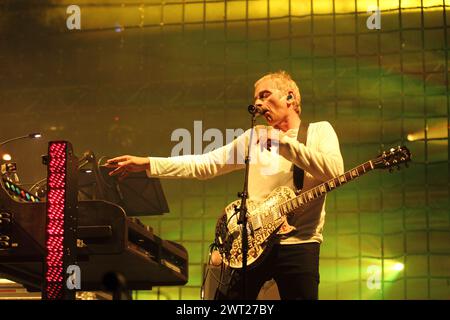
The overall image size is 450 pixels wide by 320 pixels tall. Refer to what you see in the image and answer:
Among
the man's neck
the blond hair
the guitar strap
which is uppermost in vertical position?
the blond hair

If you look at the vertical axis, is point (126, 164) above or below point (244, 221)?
above

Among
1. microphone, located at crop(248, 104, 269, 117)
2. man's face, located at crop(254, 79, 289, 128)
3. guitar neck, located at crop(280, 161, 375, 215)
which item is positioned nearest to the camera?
microphone, located at crop(248, 104, 269, 117)

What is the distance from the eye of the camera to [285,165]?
14.7ft

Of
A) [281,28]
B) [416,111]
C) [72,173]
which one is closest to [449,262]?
[416,111]

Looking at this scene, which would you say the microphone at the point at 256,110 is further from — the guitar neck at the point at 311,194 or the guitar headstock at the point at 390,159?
the guitar headstock at the point at 390,159

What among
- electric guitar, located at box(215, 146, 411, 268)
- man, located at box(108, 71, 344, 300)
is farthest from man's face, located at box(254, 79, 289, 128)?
electric guitar, located at box(215, 146, 411, 268)

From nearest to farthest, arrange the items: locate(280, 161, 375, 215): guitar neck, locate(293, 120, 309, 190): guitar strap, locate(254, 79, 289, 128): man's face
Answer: locate(280, 161, 375, 215): guitar neck, locate(293, 120, 309, 190): guitar strap, locate(254, 79, 289, 128): man's face

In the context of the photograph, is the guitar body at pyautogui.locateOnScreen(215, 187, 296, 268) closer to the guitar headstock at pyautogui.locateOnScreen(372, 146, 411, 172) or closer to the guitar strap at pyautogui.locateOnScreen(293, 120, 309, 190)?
the guitar strap at pyautogui.locateOnScreen(293, 120, 309, 190)

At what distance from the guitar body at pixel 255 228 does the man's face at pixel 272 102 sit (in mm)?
399

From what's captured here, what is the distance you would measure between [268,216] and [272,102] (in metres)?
0.63

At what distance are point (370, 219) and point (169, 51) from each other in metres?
2.32

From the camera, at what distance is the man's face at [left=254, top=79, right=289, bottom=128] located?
179 inches

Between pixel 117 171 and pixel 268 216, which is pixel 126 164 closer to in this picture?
pixel 117 171

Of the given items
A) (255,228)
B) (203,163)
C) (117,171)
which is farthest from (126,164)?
(255,228)
